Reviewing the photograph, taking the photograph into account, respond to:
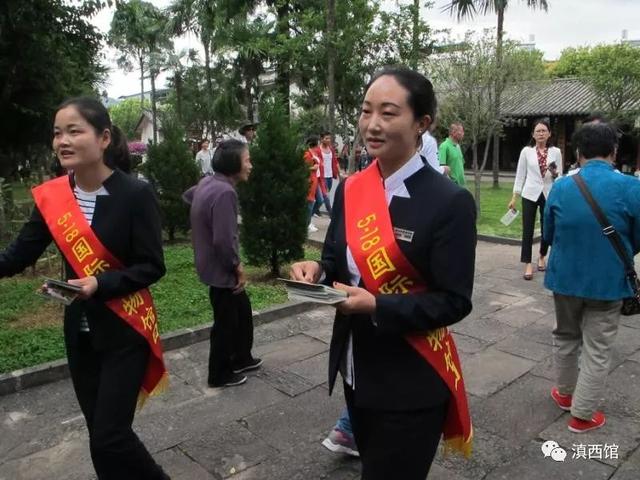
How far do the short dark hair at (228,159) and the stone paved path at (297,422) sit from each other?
1439 mm

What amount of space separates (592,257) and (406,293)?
191 centimetres

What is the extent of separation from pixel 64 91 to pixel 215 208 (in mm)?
9276

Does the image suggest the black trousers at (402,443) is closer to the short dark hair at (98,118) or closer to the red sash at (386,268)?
the red sash at (386,268)

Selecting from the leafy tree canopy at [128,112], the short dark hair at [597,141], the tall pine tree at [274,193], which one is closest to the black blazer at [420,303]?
the short dark hair at [597,141]

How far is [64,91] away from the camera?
11375mm

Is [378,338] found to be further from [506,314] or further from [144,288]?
[506,314]

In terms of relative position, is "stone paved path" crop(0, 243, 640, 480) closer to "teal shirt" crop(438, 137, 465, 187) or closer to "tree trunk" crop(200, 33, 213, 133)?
"teal shirt" crop(438, 137, 465, 187)

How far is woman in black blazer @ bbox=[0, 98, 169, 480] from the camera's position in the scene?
7.02 feet

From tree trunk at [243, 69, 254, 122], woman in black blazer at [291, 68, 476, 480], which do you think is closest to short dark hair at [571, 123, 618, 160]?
woman in black blazer at [291, 68, 476, 480]

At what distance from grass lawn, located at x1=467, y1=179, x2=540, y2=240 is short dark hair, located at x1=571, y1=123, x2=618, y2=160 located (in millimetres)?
4414

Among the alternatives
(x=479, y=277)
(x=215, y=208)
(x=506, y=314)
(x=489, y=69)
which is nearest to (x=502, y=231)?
(x=479, y=277)

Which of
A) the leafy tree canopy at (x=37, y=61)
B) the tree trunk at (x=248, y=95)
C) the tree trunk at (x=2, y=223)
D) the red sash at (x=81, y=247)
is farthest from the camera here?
the tree trunk at (x=248, y=95)

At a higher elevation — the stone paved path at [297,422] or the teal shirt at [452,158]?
the teal shirt at [452,158]

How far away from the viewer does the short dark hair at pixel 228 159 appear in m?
3.75
